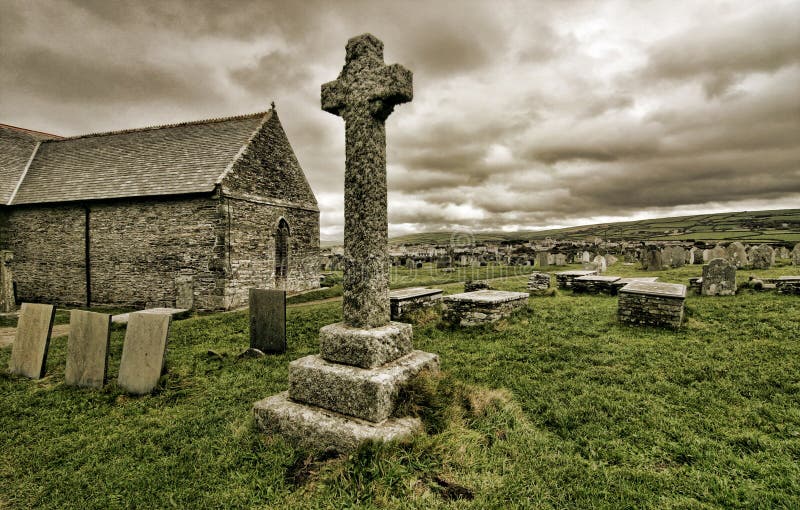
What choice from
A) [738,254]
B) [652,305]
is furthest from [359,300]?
[738,254]

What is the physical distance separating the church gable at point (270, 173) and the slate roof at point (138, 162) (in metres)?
0.37

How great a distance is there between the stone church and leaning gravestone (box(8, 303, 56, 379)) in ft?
22.1

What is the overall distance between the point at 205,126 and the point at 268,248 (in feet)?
21.7

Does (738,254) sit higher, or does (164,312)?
(738,254)

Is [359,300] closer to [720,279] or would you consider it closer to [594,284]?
[594,284]

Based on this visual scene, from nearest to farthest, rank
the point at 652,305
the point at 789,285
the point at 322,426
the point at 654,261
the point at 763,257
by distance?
the point at 322,426
the point at 652,305
the point at 789,285
the point at 763,257
the point at 654,261

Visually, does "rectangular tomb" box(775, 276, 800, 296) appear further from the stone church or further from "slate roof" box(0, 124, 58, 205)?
"slate roof" box(0, 124, 58, 205)

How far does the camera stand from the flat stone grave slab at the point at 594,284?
10359mm

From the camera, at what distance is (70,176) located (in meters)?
15.9

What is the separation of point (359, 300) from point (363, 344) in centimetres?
46

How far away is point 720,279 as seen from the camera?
8.87 m

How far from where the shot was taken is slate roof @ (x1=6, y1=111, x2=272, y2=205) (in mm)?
13734

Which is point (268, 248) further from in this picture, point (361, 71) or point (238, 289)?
point (361, 71)

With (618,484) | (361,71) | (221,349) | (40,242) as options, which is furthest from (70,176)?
(618,484)
